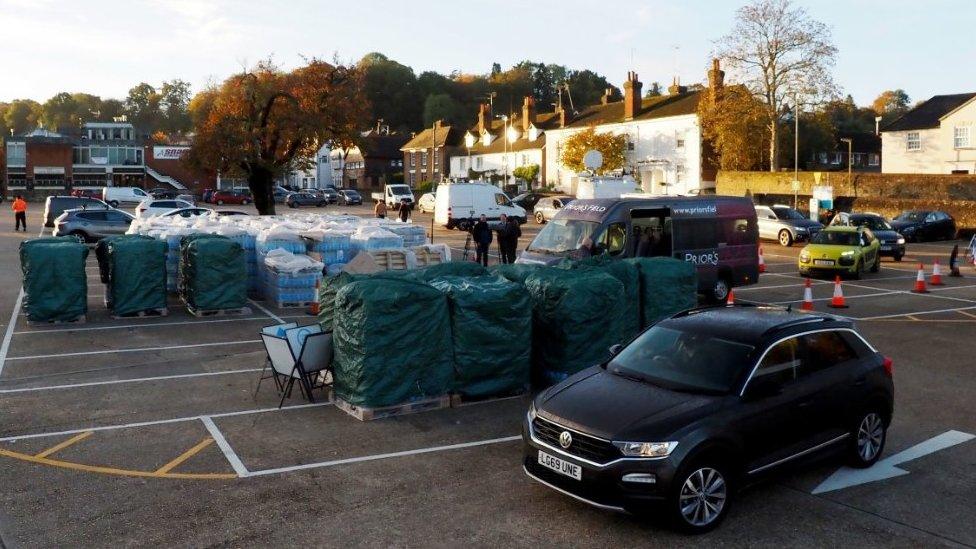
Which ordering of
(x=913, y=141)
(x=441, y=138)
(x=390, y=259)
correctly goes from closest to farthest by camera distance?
(x=390, y=259) → (x=913, y=141) → (x=441, y=138)

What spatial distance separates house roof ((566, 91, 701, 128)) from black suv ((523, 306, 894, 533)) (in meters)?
51.5

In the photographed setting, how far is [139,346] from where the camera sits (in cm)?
1448

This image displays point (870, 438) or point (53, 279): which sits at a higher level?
point (53, 279)

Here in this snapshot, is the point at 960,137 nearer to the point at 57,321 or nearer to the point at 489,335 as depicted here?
the point at 489,335

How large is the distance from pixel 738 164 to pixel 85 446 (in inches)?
2003

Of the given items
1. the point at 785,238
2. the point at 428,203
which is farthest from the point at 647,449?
the point at 428,203

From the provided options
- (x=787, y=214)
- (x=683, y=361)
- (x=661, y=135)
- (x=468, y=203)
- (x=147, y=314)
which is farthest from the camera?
(x=661, y=135)

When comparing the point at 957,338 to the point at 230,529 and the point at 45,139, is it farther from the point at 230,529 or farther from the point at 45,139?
the point at 45,139

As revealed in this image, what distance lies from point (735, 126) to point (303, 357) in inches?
1829

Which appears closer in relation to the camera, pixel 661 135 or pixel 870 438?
pixel 870 438

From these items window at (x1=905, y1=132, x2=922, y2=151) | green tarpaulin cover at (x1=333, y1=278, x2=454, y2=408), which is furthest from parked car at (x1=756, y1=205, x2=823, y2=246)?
A: green tarpaulin cover at (x1=333, y1=278, x2=454, y2=408)

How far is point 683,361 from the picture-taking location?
25.7 ft

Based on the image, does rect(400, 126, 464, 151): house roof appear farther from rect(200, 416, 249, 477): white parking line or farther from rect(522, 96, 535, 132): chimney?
rect(200, 416, 249, 477): white parking line

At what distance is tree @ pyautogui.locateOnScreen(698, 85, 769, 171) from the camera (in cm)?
5172
